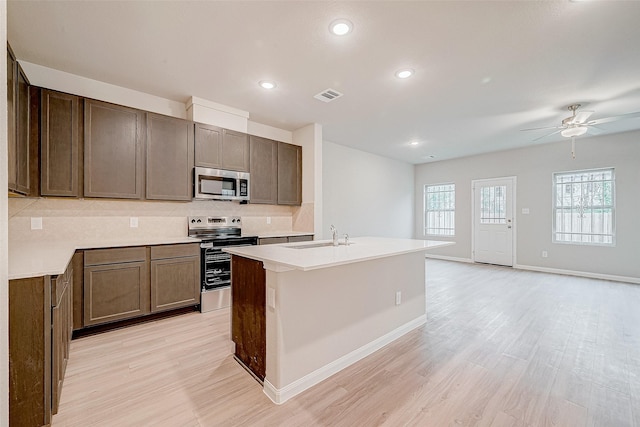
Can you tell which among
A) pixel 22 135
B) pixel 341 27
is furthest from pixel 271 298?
pixel 22 135

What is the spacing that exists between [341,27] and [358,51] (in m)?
0.37

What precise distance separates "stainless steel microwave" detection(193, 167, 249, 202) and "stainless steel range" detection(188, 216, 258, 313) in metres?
0.40

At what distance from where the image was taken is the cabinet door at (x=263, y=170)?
13.6 feet

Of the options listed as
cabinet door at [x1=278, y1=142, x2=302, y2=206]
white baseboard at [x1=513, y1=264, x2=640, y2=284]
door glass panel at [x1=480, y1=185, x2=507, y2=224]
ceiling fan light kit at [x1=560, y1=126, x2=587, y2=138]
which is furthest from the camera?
door glass panel at [x1=480, y1=185, x2=507, y2=224]

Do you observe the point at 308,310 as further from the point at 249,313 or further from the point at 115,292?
the point at 115,292

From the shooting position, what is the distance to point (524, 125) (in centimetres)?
455

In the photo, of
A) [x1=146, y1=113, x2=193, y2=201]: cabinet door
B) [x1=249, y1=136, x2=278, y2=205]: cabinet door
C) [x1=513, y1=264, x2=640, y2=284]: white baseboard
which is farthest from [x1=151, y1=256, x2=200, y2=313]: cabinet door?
[x1=513, y1=264, x2=640, y2=284]: white baseboard

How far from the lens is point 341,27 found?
2150 millimetres

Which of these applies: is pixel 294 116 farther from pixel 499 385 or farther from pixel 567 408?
pixel 567 408

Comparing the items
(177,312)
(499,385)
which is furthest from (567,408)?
(177,312)

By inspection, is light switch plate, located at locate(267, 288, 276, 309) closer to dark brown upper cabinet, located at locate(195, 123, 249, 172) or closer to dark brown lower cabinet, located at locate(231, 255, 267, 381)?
dark brown lower cabinet, located at locate(231, 255, 267, 381)

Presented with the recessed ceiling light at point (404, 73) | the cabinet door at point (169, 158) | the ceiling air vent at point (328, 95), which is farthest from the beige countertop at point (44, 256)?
the recessed ceiling light at point (404, 73)

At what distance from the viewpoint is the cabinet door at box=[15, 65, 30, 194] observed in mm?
2148

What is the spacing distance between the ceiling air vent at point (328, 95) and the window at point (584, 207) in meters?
5.29
